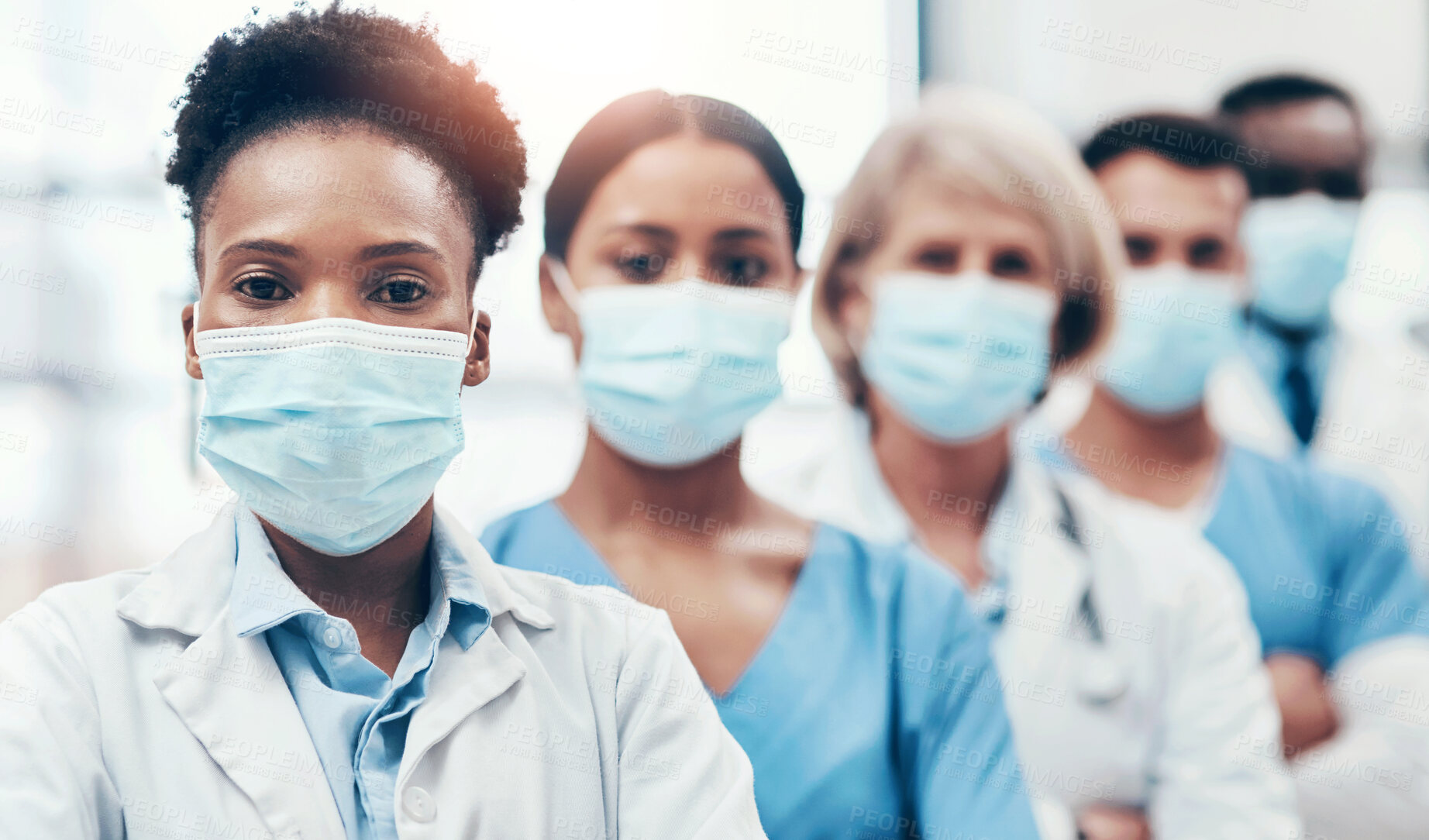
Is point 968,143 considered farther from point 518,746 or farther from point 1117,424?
point 518,746

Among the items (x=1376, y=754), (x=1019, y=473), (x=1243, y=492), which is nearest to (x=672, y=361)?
(x=1019, y=473)

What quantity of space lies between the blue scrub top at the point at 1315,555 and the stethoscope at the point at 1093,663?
0.97ft

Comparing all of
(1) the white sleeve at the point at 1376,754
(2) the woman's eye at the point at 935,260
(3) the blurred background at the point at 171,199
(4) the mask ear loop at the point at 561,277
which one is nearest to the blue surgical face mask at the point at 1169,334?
(2) the woman's eye at the point at 935,260

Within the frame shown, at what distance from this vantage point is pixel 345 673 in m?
1.02

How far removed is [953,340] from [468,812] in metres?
1.00

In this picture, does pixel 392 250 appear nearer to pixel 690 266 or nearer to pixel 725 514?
pixel 690 266

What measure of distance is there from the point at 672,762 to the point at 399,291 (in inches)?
22.5

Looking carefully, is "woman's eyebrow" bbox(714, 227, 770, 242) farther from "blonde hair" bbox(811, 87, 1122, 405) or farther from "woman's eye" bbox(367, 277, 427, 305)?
"woman's eye" bbox(367, 277, 427, 305)

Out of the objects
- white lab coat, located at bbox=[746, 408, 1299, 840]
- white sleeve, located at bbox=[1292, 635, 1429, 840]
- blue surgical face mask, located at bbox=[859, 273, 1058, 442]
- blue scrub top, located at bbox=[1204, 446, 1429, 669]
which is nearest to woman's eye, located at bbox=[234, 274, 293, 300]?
white lab coat, located at bbox=[746, 408, 1299, 840]

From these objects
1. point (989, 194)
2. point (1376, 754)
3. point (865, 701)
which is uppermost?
point (989, 194)

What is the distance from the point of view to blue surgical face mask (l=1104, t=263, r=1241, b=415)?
5.73 feet

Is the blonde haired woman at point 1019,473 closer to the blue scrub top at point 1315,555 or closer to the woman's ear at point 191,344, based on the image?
the blue scrub top at point 1315,555

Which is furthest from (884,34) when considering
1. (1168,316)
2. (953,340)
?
(1168,316)

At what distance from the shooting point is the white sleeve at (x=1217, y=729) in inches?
65.1
